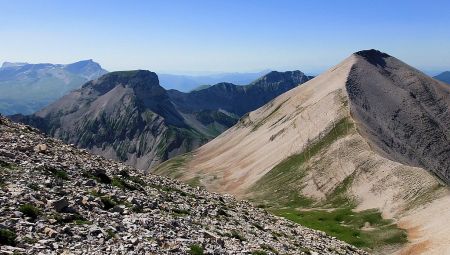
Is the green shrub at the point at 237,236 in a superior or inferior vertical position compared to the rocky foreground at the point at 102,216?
inferior

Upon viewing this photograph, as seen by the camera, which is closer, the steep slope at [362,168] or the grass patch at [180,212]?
the grass patch at [180,212]

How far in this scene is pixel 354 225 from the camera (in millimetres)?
103438

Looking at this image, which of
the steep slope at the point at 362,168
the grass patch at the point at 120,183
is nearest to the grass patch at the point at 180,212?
the grass patch at the point at 120,183

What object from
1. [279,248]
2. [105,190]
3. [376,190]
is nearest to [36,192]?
[105,190]

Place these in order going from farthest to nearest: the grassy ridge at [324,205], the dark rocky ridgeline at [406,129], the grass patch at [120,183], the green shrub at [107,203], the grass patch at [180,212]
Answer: the dark rocky ridgeline at [406,129]
the grassy ridge at [324,205]
the grass patch at [120,183]
the grass patch at [180,212]
the green shrub at [107,203]

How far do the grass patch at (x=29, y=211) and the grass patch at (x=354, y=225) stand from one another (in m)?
67.8

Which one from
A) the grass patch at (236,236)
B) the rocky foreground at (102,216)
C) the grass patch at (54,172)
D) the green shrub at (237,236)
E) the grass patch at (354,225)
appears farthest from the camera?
the grass patch at (354,225)

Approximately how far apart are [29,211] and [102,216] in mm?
5373

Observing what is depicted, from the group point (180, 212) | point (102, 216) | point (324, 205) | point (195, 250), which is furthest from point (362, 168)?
point (102, 216)

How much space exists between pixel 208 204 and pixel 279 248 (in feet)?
46.6

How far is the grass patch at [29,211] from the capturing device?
2773 cm

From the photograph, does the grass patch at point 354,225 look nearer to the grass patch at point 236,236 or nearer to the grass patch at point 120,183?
the grass patch at point 236,236

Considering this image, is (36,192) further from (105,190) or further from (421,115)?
(421,115)

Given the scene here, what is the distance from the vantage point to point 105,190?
39.5m
